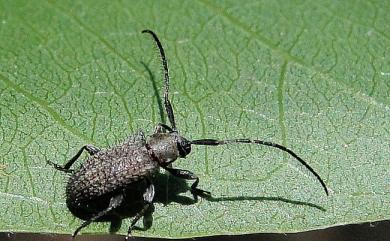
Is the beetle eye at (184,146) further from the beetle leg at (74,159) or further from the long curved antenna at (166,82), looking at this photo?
the beetle leg at (74,159)

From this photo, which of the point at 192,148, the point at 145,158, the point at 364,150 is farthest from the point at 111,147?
the point at 364,150

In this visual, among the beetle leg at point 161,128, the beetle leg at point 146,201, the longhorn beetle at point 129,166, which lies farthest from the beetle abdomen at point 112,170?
the beetle leg at point 161,128

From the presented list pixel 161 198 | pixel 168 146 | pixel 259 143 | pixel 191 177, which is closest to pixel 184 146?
pixel 168 146

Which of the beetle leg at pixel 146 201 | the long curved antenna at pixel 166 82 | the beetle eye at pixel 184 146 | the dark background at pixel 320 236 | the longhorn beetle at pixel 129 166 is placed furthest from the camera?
the dark background at pixel 320 236

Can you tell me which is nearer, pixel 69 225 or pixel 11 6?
pixel 69 225

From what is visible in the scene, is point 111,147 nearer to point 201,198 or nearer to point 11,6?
point 201,198

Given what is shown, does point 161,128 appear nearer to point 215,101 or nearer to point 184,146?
point 184,146
